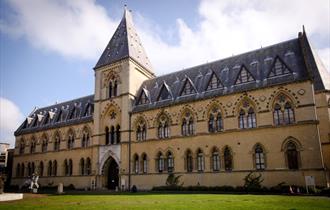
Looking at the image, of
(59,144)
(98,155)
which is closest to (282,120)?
(98,155)

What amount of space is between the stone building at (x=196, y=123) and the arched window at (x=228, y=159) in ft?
0.34

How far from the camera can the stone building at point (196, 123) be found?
27.8 m

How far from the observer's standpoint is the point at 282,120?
28.4 metres

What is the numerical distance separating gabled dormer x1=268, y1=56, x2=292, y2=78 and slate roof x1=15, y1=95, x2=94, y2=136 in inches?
1058

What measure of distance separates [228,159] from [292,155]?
6366 mm

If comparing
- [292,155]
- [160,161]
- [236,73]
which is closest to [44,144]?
[160,161]

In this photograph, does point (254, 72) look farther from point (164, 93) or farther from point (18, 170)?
point (18, 170)

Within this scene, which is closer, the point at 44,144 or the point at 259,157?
the point at 259,157

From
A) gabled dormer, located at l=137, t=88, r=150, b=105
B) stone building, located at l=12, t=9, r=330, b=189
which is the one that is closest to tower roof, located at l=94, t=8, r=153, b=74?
stone building, located at l=12, t=9, r=330, b=189

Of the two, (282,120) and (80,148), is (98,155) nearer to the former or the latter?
(80,148)

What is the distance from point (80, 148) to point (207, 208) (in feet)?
111

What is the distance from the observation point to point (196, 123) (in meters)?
33.7

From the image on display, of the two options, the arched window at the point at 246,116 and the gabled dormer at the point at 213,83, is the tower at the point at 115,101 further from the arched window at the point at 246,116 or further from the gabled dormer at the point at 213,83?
the arched window at the point at 246,116

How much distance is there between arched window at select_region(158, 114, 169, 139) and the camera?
3609 cm
